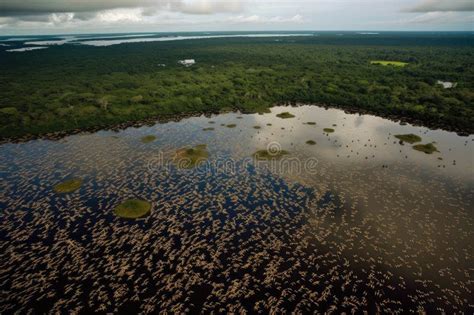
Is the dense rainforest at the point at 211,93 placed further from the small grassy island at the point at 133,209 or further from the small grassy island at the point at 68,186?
the small grassy island at the point at 133,209

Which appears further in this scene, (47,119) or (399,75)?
(399,75)

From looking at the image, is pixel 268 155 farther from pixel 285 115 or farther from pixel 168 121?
pixel 168 121

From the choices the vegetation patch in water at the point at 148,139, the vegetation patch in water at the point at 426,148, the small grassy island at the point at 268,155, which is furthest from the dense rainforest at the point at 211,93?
the small grassy island at the point at 268,155

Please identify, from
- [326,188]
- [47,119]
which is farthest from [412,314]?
[47,119]

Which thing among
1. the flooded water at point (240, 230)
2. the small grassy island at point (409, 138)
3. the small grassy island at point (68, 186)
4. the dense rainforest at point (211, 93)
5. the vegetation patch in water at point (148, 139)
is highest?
the dense rainforest at point (211, 93)

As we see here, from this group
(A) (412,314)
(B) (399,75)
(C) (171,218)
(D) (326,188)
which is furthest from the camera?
(B) (399,75)

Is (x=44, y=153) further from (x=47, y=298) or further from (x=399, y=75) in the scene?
(x=399, y=75)

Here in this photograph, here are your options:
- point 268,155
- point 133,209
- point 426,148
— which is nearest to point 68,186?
point 133,209
